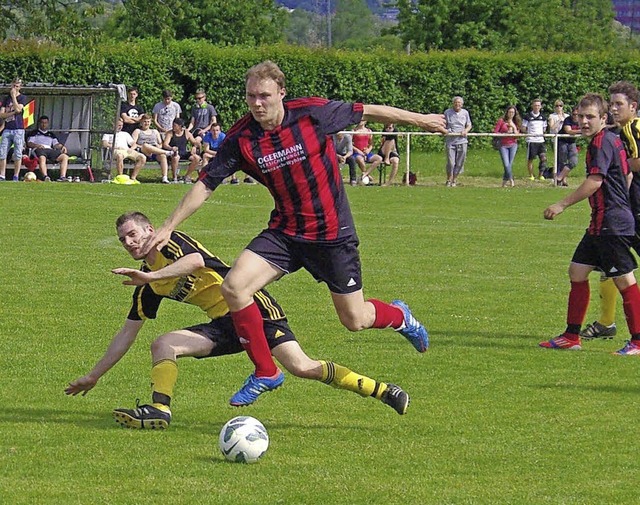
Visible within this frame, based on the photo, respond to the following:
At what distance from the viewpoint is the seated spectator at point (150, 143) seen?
85.5 feet

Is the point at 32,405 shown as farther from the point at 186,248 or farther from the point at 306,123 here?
the point at 306,123

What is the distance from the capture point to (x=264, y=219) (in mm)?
20203

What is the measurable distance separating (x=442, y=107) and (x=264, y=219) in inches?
686

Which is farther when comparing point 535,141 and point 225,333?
point 535,141

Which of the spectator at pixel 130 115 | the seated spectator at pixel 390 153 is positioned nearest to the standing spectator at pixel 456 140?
Result: the seated spectator at pixel 390 153

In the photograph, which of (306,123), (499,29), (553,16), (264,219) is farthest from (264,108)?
(553,16)

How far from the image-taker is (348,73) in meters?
35.8

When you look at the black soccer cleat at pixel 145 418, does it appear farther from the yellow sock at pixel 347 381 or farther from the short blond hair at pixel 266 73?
the short blond hair at pixel 266 73

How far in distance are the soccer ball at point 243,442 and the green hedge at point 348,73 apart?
25052mm

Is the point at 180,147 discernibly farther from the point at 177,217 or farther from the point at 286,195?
the point at 177,217

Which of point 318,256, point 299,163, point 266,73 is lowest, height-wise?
point 318,256

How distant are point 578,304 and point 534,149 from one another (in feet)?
66.1

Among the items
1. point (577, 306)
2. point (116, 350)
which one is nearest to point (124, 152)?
point (577, 306)

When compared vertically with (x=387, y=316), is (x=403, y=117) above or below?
above
